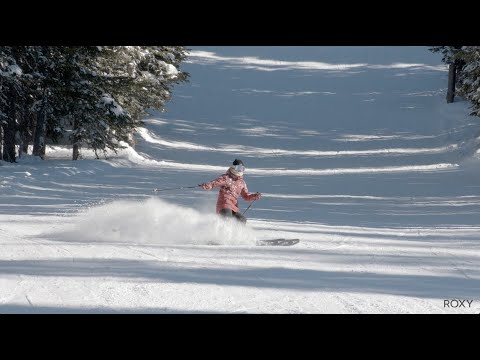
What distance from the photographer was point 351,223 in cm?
1573

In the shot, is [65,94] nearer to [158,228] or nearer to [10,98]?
[10,98]

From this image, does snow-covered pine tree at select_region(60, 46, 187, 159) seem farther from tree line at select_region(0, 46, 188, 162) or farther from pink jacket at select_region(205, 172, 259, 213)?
pink jacket at select_region(205, 172, 259, 213)

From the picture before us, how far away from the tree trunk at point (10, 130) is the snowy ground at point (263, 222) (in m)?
1.79

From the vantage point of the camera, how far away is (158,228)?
41.7 feet

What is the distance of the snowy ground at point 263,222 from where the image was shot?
8.46 metres

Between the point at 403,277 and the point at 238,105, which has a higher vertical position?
the point at 238,105

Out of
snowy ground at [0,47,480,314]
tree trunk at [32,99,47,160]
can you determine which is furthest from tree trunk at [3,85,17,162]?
snowy ground at [0,47,480,314]

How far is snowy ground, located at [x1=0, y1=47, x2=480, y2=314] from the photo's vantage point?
27.8 feet

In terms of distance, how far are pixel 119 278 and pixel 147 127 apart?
37.8m

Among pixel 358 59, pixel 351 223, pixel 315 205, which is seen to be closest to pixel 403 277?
pixel 351 223

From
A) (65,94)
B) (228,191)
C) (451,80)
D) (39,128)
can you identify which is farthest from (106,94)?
(451,80)

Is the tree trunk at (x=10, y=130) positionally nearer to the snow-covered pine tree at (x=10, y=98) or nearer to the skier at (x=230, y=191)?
the snow-covered pine tree at (x=10, y=98)
